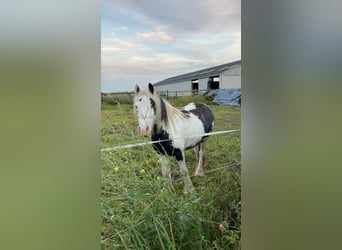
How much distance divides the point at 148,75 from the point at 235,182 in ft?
2.03

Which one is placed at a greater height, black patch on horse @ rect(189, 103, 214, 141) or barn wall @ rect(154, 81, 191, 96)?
barn wall @ rect(154, 81, 191, 96)

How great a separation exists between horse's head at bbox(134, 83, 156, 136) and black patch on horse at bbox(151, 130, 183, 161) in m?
0.04

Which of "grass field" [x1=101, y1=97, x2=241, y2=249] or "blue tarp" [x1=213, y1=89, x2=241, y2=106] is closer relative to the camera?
"grass field" [x1=101, y1=97, x2=241, y2=249]

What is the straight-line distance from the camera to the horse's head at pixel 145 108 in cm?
128

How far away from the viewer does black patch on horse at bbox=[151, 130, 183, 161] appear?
132cm

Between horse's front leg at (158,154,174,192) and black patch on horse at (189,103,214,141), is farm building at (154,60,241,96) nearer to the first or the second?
black patch on horse at (189,103,214,141)

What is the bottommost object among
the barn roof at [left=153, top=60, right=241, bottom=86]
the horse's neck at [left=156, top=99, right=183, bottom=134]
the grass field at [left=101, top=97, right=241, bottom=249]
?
the grass field at [left=101, top=97, right=241, bottom=249]

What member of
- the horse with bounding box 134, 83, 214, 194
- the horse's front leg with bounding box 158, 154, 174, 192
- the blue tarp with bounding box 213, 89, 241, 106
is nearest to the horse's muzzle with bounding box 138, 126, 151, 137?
the horse with bounding box 134, 83, 214, 194

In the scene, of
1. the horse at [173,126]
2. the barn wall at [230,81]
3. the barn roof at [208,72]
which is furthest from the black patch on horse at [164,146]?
the barn wall at [230,81]

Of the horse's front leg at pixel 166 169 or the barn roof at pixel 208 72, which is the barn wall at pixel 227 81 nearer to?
the barn roof at pixel 208 72

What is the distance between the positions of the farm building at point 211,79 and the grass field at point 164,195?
5cm

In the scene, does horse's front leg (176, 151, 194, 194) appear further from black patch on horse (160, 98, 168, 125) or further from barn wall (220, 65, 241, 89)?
barn wall (220, 65, 241, 89)

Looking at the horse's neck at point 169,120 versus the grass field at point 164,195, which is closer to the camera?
the grass field at point 164,195

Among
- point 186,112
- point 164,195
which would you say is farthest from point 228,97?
point 164,195
